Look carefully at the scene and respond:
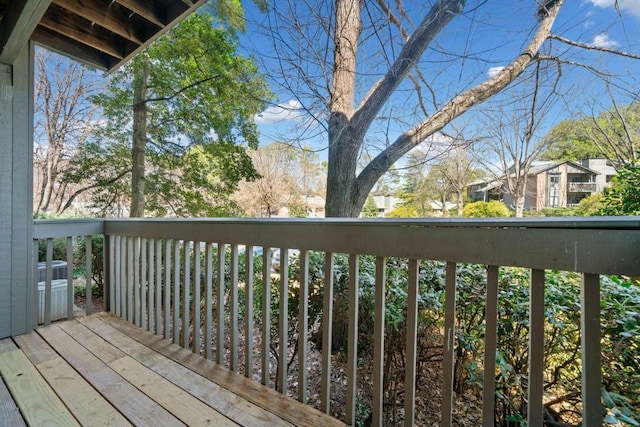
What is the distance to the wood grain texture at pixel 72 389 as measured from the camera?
1240 mm

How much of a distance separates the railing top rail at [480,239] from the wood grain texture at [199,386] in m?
0.75

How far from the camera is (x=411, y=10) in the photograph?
324 cm

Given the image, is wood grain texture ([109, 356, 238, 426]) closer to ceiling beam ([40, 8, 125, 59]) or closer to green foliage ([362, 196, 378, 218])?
ceiling beam ([40, 8, 125, 59])

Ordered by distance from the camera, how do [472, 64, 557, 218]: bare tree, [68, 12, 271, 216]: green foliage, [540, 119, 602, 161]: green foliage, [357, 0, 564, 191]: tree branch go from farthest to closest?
[68, 12, 271, 216]: green foliage → [472, 64, 557, 218]: bare tree → [540, 119, 602, 161]: green foliage → [357, 0, 564, 191]: tree branch

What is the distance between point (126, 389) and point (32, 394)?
1.38 feet

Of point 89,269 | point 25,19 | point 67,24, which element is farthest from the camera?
point 89,269

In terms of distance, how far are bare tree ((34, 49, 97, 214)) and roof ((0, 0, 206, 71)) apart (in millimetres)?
5104

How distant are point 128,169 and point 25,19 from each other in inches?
214

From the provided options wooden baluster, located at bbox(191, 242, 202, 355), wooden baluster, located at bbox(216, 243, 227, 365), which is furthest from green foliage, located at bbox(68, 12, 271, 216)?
wooden baluster, located at bbox(216, 243, 227, 365)

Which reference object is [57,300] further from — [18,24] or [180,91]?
[180,91]

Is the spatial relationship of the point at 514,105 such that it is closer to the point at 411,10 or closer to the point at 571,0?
the point at 571,0

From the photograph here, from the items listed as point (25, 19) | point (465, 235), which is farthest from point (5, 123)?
point (465, 235)

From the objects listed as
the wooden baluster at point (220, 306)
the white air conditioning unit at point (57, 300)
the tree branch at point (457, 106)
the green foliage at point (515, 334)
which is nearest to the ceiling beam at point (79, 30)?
the wooden baluster at point (220, 306)

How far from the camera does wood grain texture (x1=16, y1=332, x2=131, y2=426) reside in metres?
1.24
